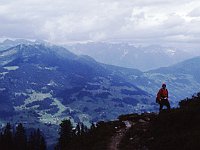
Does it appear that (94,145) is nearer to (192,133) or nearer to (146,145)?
(146,145)

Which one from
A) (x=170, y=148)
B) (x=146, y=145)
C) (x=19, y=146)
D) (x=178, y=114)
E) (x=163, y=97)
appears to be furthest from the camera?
(x=19, y=146)

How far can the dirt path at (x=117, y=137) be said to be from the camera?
110 feet

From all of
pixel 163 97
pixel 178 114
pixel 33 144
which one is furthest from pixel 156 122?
pixel 33 144

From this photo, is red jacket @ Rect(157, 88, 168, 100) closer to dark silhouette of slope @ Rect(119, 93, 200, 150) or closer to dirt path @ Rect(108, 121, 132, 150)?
dark silhouette of slope @ Rect(119, 93, 200, 150)

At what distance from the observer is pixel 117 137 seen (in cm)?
3650

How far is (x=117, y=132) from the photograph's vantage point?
125 ft

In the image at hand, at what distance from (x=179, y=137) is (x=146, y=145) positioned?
3.15 meters

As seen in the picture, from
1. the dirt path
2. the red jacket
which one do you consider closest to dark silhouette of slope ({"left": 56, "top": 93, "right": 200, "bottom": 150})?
the dirt path

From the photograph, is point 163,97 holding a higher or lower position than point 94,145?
higher

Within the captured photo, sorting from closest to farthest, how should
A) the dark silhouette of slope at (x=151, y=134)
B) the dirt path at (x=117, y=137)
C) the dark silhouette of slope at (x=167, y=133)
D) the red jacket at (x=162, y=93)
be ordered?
the dark silhouette of slope at (x=167, y=133) < the dark silhouette of slope at (x=151, y=134) < the dirt path at (x=117, y=137) < the red jacket at (x=162, y=93)

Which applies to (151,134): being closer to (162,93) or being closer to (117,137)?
(117,137)

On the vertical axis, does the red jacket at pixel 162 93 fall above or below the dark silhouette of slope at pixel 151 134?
above

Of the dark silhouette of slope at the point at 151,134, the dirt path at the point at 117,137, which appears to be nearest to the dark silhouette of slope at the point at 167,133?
the dark silhouette of slope at the point at 151,134

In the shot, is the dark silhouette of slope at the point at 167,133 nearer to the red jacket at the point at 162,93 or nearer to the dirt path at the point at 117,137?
the dirt path at the point at 117,137
